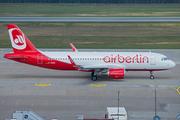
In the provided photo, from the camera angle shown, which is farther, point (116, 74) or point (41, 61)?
point (41, 61)

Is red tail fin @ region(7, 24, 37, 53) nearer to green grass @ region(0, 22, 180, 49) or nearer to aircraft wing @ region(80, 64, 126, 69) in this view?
aircraft wing @ region(80, 64, 126, 69)

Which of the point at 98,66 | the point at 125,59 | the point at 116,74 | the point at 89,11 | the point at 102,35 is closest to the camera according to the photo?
the point at 116,74

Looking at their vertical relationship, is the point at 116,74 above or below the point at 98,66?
below

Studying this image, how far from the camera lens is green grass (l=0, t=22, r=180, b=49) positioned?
6073cm

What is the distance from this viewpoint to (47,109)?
28.0 meters

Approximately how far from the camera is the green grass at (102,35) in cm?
6073

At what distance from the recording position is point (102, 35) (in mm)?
70125

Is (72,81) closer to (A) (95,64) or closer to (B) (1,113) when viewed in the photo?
(A) (95,64)

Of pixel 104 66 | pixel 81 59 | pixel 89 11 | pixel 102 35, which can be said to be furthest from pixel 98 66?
pixel 89 11

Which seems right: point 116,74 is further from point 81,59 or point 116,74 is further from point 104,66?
point 81,59

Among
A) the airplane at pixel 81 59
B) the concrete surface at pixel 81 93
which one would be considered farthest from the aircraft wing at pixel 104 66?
the concrete surface at pixel 81 93

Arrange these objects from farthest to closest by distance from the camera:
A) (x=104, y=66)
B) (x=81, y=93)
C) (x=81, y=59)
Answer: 1. (x=81, y=59)
2. (x=104, y=66)
3. (x=81, y=93)

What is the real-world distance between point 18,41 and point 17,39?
11.9 inches

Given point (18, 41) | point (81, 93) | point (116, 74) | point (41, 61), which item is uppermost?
point (18, 41)
